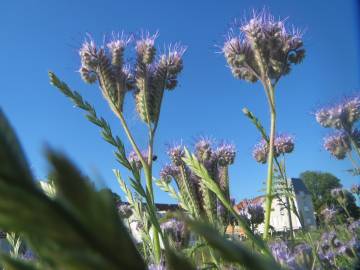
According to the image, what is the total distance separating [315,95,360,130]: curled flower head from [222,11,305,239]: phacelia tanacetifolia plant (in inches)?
25.2

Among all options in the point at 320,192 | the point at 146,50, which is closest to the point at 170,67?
the point at 146,50

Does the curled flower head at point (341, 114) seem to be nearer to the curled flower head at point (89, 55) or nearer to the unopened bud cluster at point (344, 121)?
the unopened bud cluster at point (344, 121)

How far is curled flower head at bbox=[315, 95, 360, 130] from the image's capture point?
10.1 feet

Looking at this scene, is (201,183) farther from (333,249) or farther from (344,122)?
(344,122)

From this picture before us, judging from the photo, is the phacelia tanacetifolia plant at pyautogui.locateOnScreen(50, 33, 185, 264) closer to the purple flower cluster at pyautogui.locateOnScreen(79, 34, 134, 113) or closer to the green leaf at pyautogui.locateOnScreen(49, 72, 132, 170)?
the purple flower cluster at pyautogui.locateOnScreen(79, 34, 134, 113)

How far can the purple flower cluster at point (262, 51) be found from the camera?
2.54 m

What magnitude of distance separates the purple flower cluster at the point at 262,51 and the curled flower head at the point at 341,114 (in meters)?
0.65

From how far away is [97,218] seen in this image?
13cm

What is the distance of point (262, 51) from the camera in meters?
2.56

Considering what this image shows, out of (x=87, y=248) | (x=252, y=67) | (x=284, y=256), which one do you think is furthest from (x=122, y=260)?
(x=252, y=67)

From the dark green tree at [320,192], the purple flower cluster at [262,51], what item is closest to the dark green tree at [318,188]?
the dark green tree at [320,192]

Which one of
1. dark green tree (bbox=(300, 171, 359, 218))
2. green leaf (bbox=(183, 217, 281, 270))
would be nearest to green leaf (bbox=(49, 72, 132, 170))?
green leaf (bbox=(183, 217, 281, 270))

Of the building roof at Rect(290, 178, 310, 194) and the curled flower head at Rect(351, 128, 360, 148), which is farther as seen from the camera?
the building roof at Rect(290, 178, 310, 194)

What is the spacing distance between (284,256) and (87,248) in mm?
1008
